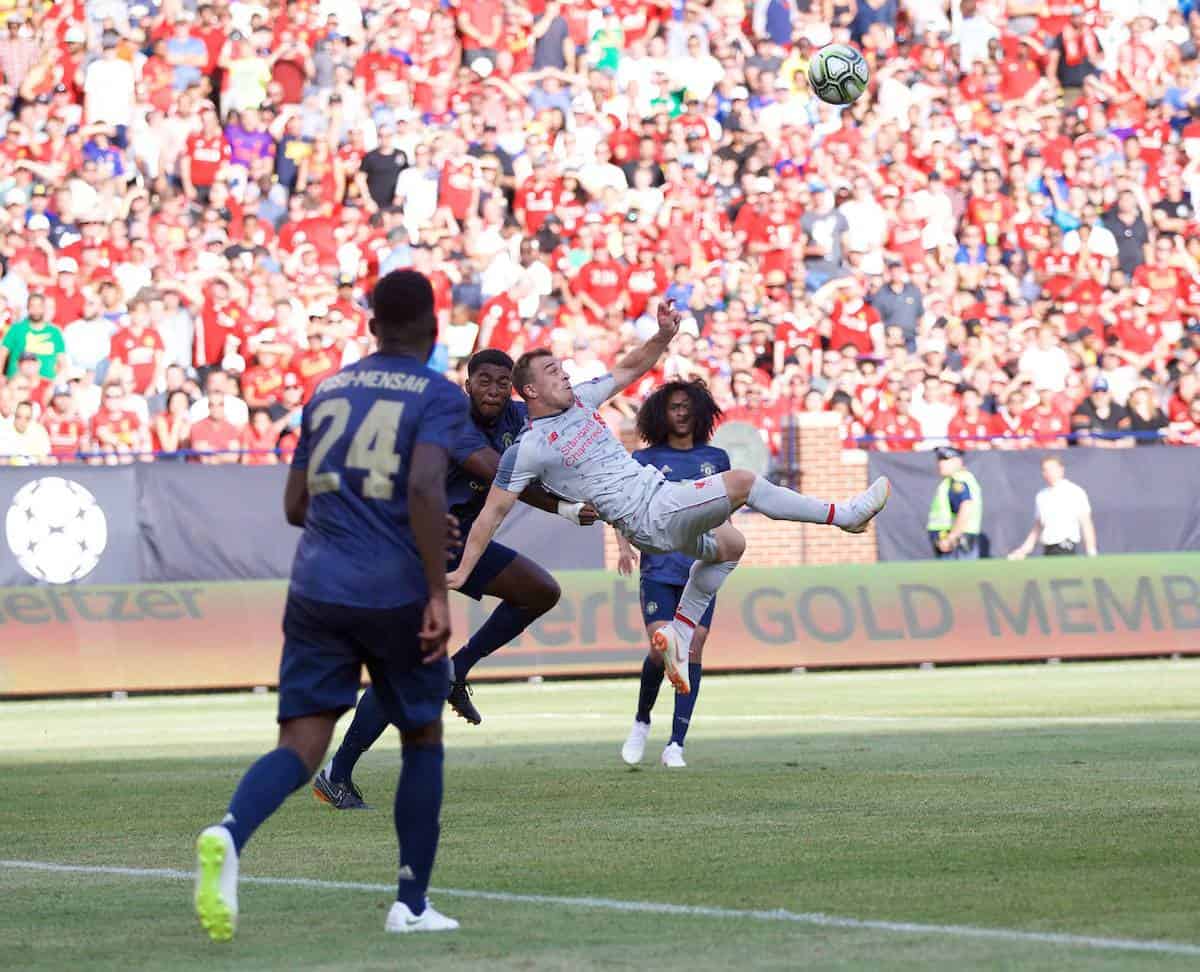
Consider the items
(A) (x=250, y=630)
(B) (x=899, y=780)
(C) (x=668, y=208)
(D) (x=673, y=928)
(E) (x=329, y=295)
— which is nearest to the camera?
(D) (x=673, y=928)

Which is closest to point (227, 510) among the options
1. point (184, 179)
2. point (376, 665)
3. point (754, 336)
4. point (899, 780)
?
point (184, 179)

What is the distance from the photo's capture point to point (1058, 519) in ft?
86.5

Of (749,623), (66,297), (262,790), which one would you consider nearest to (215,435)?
(66,297)

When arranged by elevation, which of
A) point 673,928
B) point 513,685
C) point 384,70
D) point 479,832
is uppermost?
point 384,70

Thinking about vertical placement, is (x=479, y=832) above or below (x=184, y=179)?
below

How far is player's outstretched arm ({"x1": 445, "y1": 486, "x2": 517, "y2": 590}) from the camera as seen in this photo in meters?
12.2

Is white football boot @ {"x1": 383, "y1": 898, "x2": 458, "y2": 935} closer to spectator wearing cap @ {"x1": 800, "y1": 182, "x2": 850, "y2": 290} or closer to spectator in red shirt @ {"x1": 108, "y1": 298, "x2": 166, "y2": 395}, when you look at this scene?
spectator in red shirt @ {"x1": 108, "y1": 298, "x2": 166, "y2": 395}

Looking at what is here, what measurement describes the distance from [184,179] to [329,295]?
2555mm

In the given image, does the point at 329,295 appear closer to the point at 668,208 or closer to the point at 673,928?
the point at 668,208

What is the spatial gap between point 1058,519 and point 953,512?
132 cm

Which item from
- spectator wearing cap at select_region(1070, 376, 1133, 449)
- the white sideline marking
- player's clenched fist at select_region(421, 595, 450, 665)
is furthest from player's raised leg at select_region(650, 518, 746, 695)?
spectator wearing cap at select_region(1070, 376, 1133, 449)

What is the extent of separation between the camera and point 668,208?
94.5 ft

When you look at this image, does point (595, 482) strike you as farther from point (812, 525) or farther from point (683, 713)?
point (812, 525)

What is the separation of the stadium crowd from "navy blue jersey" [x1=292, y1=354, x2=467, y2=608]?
15.6m
